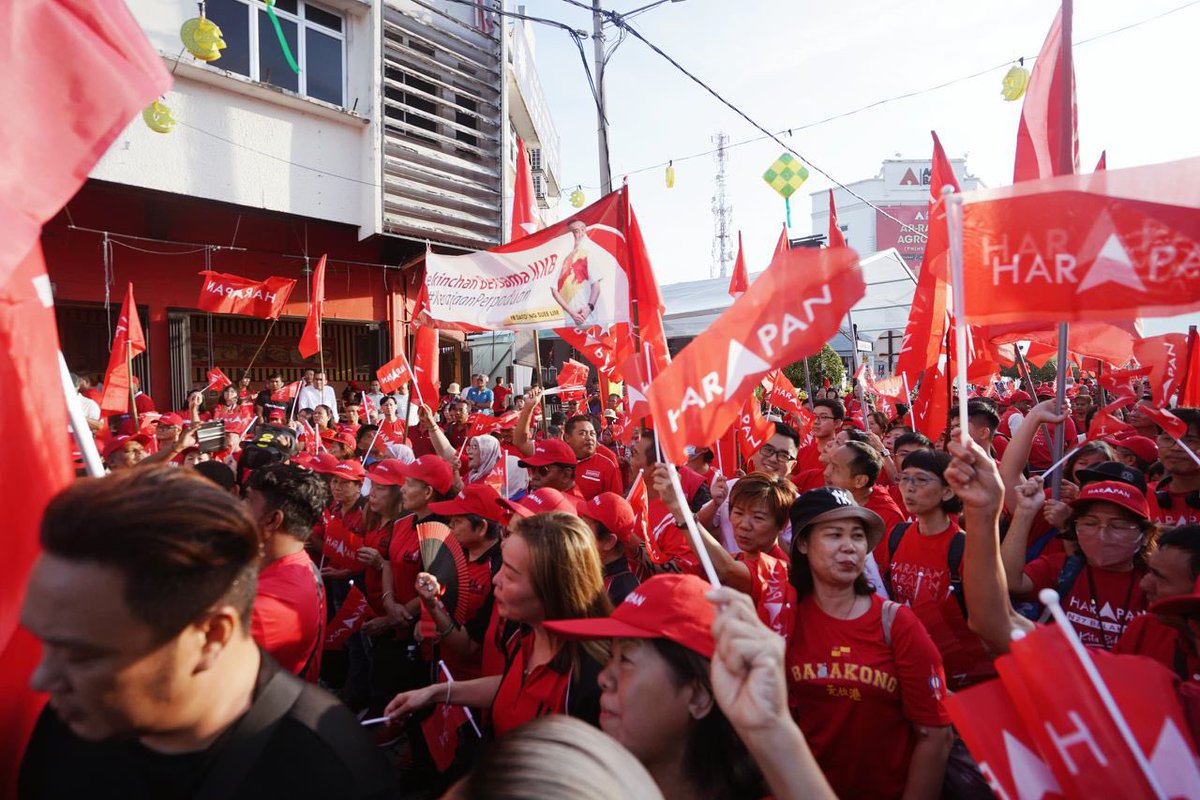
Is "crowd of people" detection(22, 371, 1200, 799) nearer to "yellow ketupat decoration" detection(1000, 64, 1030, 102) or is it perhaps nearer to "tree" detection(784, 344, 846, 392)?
"yellow ketupat decoration" detection(1000, 64, 1030, 102)

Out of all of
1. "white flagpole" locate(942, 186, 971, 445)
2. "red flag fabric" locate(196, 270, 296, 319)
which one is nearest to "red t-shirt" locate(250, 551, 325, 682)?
"white flagpole" locate(942, 186, 971, 445)

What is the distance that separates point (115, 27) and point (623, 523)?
2.76 metres

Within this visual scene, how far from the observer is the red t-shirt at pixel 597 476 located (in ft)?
19.0

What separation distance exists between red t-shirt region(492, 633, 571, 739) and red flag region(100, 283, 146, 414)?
516 cm

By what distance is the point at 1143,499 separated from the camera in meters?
2.97

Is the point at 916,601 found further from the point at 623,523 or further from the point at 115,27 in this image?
the point at 115,27

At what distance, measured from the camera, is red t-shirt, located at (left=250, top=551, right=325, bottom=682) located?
2.24 m

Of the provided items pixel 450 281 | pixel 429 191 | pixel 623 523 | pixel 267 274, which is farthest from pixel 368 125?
pixel 623 523

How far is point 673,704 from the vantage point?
5.87 feet

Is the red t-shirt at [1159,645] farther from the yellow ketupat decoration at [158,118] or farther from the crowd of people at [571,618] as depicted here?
the yellow ketupat decoration at [158,118]

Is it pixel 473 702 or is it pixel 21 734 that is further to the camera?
pixel 473 702

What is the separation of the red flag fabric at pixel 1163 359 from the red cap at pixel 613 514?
15.1 feet

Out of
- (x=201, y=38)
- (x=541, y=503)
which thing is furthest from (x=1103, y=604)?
(x=201, y=38)

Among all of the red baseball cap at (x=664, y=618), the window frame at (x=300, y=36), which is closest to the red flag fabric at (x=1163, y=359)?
the red baseball cap at (x=664, y=618)
